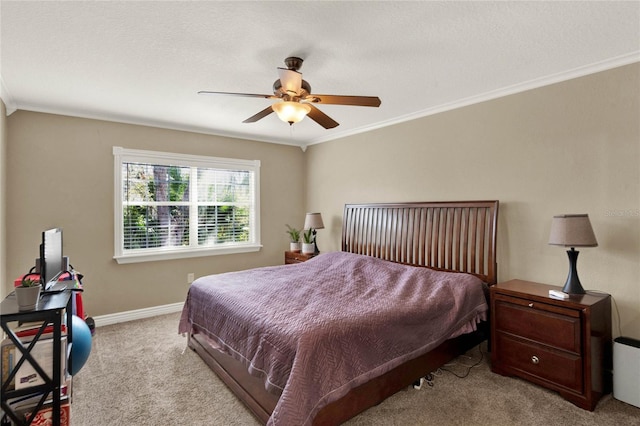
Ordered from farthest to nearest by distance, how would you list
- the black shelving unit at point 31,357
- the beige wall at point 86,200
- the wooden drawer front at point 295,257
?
the wooden drawer front at point 295,257
the beige wall at point 86,200
the black shelving unit at point 31,357

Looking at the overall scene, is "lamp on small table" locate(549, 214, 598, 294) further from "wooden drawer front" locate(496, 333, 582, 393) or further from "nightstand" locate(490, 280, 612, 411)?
"wooden drawer front" locate(496, 333, 582, 393)

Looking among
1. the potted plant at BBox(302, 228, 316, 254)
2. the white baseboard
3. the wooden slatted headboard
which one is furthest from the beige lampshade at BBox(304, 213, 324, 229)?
the white baseboard

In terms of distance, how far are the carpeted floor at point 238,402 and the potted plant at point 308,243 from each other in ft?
7.36

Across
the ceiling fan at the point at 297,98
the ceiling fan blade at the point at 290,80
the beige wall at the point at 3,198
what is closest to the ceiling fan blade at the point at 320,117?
the ceiling fan at the point at 297,98

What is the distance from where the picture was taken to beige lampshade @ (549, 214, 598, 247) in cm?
226

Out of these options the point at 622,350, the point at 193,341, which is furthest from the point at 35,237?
the point at 622,350

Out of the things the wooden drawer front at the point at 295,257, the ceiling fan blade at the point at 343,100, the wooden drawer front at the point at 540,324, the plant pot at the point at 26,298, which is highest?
the ceiling fan blade at the point at 343,100

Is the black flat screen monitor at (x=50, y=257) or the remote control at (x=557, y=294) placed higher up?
the black flat screen monitor at (x=50, y=257)

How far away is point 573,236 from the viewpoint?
2.29m

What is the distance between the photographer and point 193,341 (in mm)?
3021

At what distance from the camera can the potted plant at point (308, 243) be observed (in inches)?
187

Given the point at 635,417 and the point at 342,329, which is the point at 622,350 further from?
the point at 342,329

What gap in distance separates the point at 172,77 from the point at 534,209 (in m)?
3.26

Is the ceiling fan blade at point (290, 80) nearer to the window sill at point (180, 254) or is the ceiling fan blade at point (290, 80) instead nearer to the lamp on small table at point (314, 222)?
the lamp on small table at point (314, 222)
